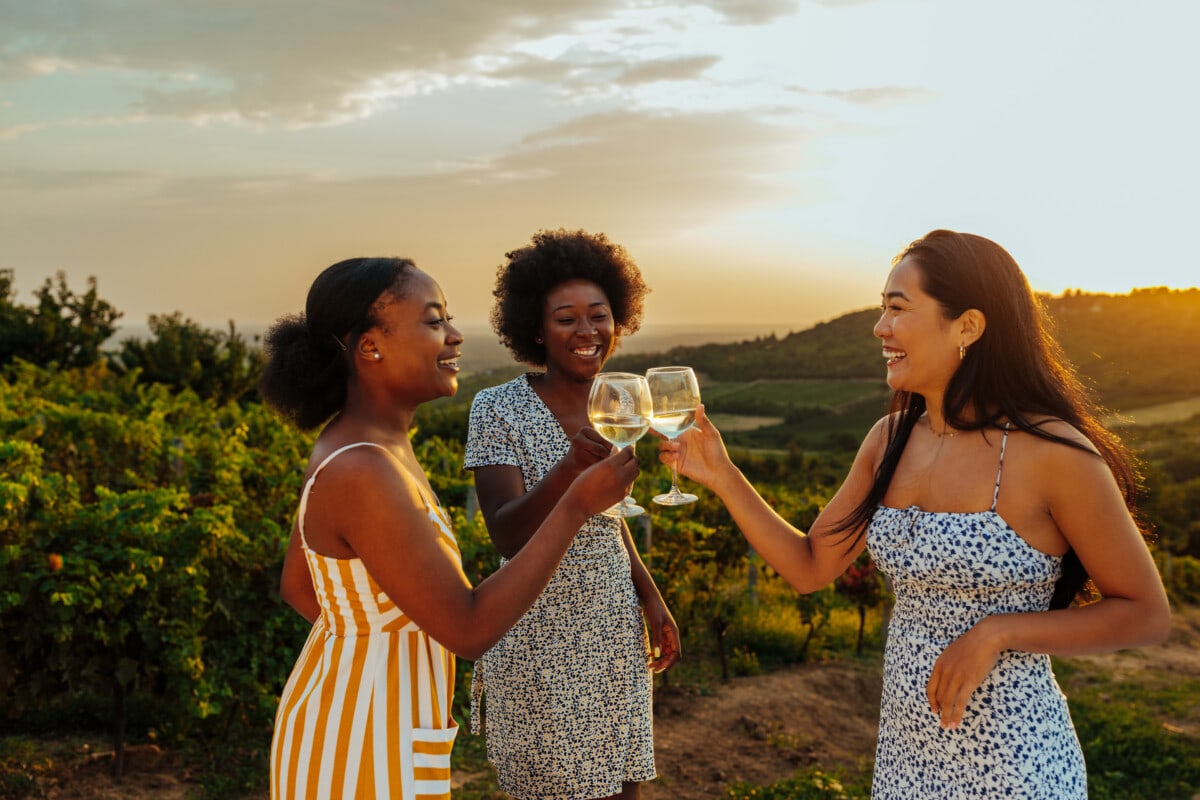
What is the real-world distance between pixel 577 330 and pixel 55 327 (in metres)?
23.2

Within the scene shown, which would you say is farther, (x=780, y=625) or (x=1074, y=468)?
(x=780, y=625)

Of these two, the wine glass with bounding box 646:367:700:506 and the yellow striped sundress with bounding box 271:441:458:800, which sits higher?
the wine glass with bounding box 646:367:700:506

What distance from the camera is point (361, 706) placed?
7.66 feet

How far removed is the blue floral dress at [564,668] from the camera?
3260 mm

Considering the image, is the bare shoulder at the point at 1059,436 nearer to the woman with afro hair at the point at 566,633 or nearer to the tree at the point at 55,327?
the woman with afro hair at the point at 566,633

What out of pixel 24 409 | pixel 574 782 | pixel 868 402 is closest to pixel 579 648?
pixel 574 782

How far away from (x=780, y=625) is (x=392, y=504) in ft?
24.4

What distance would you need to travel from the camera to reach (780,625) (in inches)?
358

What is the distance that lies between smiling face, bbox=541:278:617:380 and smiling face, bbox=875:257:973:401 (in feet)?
3.54

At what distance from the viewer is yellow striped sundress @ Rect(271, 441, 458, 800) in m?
2.30

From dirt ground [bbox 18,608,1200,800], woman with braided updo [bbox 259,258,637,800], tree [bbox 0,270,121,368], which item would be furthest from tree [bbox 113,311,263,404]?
woman with braided updo [bbox 259,258,637,800]

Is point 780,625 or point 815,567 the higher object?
point 815,567

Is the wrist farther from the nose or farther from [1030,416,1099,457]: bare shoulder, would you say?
the nose

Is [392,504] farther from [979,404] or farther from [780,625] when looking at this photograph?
[780,625]
